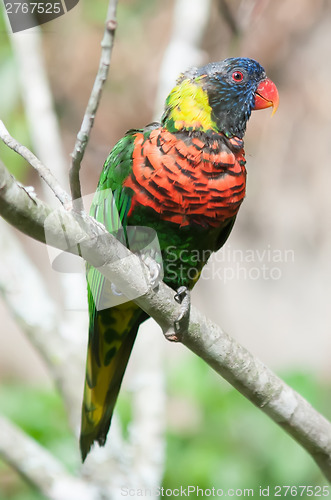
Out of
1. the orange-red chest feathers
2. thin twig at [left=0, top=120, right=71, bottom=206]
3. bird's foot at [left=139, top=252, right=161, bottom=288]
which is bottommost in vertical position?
bird's foot at [left=139, top=252, right=161, bottom=288]

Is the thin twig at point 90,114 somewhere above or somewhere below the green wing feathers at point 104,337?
above

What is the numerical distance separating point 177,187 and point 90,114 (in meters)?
0.65

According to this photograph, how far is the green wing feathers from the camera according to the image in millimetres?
2117

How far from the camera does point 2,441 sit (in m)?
2.76

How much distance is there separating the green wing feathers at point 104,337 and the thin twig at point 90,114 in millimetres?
671

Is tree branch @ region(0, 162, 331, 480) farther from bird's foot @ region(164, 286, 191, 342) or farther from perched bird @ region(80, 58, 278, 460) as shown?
perched bird @ region(80, 58, 278, 460)

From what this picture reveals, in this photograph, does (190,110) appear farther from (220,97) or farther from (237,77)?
(237,77)

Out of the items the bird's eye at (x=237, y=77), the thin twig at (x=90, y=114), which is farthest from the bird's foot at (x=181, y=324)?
the bird's eye at (x=237, y=77)

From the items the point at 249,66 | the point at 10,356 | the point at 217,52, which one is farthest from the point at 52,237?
the point at 10,356

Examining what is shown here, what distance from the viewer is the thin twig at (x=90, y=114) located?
1.36 m

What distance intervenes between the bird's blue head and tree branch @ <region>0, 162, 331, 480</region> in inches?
26.4

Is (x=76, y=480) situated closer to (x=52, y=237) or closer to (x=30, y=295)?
(x=30, y=295)

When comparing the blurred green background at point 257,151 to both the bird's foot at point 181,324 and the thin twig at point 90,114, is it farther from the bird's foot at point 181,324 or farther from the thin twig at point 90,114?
the thin twig at point 90,114

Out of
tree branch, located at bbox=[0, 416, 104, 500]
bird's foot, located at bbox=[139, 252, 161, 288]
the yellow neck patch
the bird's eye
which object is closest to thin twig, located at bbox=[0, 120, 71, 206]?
bird's foot, located at bbox=[139, 252, 161, 288]
